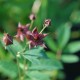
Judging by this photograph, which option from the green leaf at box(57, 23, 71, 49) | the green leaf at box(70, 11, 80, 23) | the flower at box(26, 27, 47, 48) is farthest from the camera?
the green leaf at box(70, 11, 80, 23)

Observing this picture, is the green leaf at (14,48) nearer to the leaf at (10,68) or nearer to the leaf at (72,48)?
the leaf at (10,68)

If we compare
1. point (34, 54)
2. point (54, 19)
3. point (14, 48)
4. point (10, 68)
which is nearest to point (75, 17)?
point (54, 19)

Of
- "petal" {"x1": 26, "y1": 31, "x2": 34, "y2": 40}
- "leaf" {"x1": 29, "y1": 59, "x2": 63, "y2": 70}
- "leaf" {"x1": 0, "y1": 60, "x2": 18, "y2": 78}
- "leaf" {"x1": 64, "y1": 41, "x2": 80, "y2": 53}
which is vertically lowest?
"leaf" {"x1": 29, "y1": 59, "x2": 63, "y2": 70}

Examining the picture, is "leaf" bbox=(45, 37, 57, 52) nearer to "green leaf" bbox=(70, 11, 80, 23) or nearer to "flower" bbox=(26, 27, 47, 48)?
"green leaf" bbox=(70, 11, 80, 23)

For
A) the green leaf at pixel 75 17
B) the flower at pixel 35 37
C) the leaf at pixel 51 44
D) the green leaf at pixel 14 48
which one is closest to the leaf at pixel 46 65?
the green leaf at pixel 14 48

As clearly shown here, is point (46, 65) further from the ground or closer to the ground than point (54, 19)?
closer to the ground

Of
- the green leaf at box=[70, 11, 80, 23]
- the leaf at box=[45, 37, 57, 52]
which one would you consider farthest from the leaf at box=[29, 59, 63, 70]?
the green leaf at box=[70, 11, 80, 23]

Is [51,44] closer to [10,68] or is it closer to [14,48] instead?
[10,68]

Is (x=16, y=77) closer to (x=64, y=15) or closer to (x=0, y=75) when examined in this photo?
(x=0, y=75)
